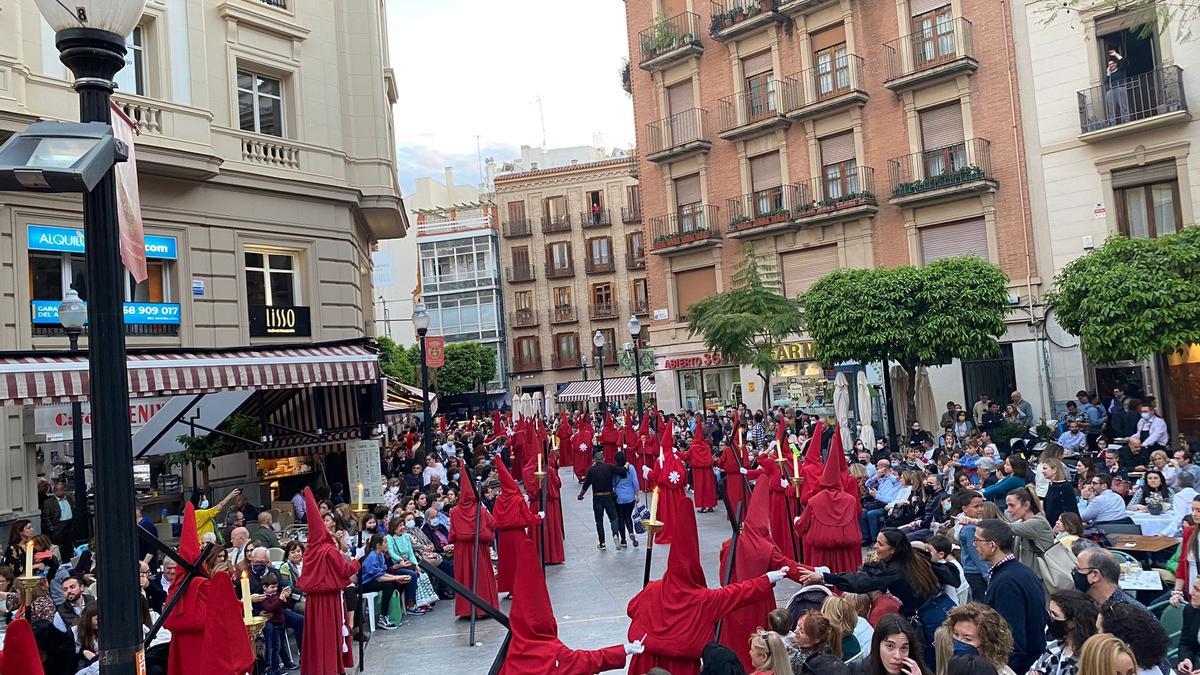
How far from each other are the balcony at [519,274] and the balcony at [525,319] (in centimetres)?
203

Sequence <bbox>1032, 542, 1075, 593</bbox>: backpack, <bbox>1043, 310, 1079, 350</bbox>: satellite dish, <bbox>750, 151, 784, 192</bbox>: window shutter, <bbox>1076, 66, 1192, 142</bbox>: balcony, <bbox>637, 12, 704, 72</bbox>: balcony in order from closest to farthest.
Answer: <bbox>1032, 542, 1075, 593</bbox>: backpack < <bbox>1076, 66, 1192, 142</bbox>: balcony < <bbox>1043, 310, 1079, 350</bbox>: satellite dish < <bbox>750, 151, 784, 192</bbox>: window shutter < <bbox>637, 12, 704, 72</bbox>: balcony

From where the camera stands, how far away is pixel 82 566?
36.9 ft

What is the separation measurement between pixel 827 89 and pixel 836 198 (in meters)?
3.94

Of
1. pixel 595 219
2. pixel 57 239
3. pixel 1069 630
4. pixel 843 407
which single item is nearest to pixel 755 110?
pixel 843 407

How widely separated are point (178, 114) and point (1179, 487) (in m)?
17.8

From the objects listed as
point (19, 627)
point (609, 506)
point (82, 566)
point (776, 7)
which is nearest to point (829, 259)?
point (776, 7)

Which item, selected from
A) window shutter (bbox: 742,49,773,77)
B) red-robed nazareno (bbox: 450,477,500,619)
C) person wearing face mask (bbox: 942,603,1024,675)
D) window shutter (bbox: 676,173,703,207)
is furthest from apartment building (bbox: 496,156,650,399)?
person wearing face mask (bbox: 942,603,1024,675)

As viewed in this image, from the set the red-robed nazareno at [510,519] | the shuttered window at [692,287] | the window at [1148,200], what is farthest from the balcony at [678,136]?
the red-robed nazareno at [510,519]

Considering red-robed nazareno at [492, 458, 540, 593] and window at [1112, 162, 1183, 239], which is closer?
red-robed nazareno at [492, 458, 540, 593]

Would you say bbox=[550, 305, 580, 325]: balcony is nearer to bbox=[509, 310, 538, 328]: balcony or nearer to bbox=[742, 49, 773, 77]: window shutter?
bbox=[509, 310, 538, 328]: balcony

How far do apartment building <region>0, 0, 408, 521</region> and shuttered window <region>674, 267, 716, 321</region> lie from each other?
15800 mm

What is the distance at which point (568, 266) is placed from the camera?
194ft

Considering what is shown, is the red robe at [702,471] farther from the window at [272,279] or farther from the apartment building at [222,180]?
the window at [272,279]

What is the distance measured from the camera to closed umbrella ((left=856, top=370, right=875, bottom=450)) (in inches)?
867
